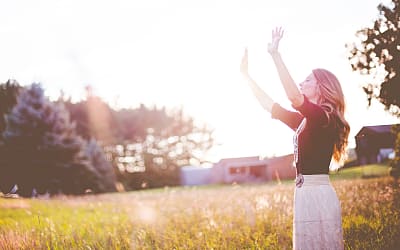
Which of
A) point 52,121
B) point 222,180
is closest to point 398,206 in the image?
point 52,121

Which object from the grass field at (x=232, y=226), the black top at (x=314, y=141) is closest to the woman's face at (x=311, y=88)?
the black top at (x=314, y=141)

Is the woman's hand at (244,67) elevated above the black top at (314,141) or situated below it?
above

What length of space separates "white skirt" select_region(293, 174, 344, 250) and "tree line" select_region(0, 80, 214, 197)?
511 centimetres

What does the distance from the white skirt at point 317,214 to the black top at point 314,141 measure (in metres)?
0.08

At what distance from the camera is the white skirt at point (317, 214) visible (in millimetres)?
3035

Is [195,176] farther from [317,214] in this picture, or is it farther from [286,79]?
[286,79]

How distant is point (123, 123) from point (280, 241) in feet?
129

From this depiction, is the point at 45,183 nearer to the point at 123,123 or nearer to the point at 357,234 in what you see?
the point at 357,234

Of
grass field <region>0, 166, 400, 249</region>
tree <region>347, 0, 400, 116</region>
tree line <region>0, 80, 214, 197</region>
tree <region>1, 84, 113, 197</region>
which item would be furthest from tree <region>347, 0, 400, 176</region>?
tree <region>1, 84, 113, 197</region>

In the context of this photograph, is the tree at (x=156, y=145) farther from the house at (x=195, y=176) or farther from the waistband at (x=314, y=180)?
the waistband at (x=314, y=180)

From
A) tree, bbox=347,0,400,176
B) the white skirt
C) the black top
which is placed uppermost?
tree, bbox=347,0,400,176

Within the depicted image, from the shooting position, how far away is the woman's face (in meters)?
3.11

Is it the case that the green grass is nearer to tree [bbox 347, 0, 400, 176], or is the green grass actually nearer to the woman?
tree [bbox 347, 0, 400, 176]

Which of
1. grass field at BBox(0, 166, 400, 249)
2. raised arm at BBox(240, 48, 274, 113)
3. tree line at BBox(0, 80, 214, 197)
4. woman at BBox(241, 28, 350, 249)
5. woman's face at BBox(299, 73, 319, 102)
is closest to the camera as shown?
woman at BBox(241, 28, 350, 249)
